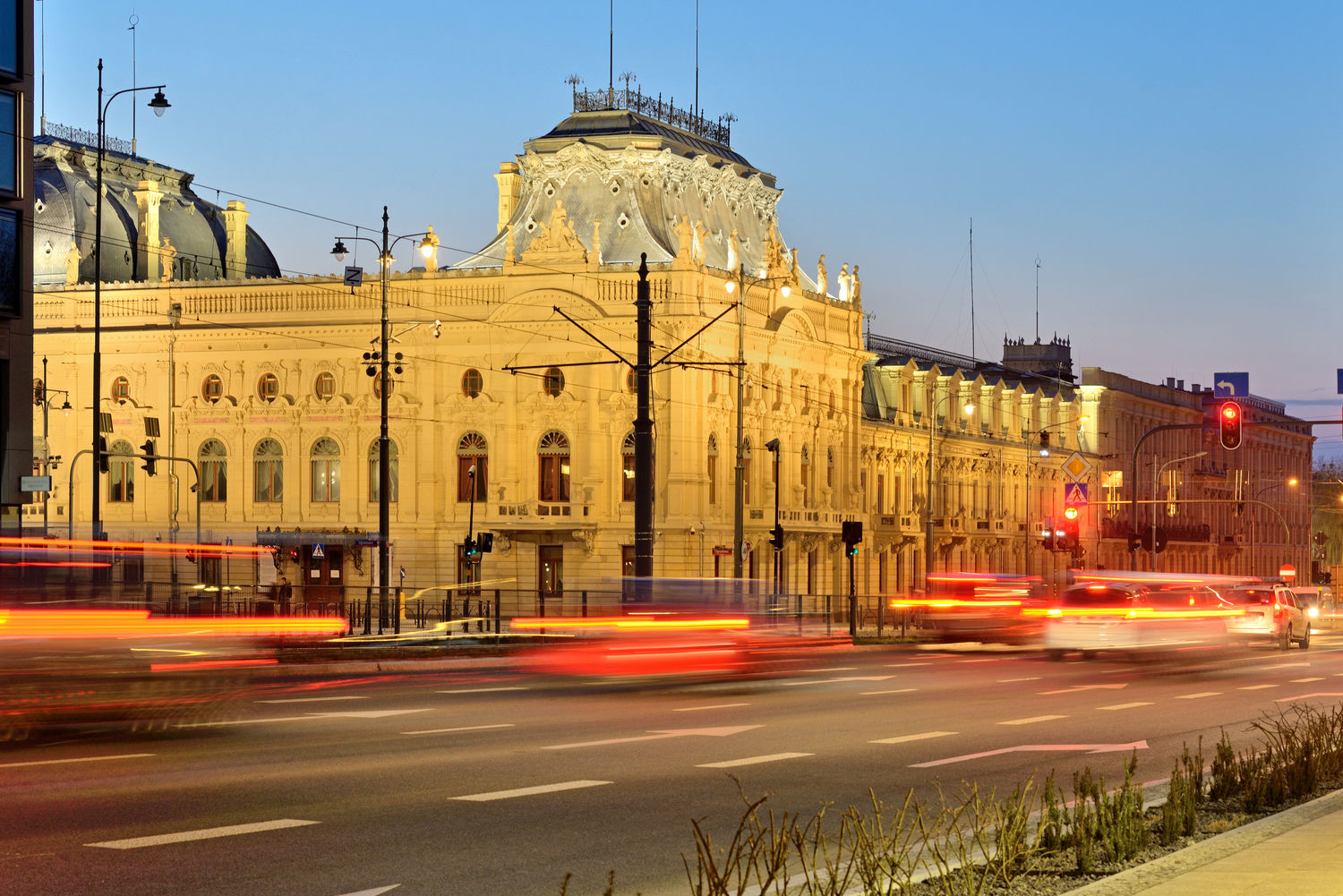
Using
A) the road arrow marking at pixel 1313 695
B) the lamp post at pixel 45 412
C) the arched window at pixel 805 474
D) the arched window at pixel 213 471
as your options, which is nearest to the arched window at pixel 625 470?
the arched window at pixel 805 474

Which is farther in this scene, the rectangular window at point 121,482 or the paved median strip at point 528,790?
the rectangular window at point 121,482

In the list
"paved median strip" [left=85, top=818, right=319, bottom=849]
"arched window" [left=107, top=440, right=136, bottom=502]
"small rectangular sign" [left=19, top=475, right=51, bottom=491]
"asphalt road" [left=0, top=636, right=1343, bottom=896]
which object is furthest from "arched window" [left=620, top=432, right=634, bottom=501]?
"paved median strip" [left=85, top=818, right=319, bottom=849]

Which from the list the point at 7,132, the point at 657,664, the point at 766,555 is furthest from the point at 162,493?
the point at 657,664

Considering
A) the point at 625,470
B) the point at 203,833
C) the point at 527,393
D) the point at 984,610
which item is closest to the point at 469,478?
the point at 527,393

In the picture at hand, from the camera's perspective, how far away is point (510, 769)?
15453mm

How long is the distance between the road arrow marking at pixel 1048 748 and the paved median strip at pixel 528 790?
339 centimetres

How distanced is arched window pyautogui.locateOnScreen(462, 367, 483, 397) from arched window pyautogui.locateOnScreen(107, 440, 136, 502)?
14.6 m

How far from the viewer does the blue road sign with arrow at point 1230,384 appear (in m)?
96.9

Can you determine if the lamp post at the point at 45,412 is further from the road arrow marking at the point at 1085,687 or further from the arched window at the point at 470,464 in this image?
the road arrow marking at the point at 1085,687

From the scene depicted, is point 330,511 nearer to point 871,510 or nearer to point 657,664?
point 871,510

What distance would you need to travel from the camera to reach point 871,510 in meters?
81.1

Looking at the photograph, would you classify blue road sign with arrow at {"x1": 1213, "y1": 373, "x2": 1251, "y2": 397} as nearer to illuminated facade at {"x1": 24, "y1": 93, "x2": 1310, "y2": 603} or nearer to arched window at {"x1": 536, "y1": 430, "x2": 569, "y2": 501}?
illuminated facade at {"x1": 24, "y1": 93, "x2": 1310, "y2": 603}

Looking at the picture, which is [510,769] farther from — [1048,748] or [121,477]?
[121,477]

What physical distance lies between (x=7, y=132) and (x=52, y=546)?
19.5m
